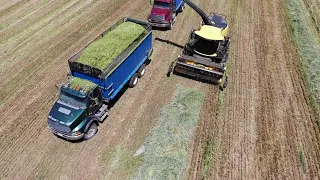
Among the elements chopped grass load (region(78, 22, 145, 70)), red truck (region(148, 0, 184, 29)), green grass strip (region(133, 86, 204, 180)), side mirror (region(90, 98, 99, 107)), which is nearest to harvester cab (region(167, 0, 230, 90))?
green grass strip (region(133, 86, 204, 180))

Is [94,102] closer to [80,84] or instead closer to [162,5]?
[80,84]

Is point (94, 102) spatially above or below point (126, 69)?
below

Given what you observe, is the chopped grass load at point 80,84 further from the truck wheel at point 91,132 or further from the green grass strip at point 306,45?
the green grass strip at point 306,45

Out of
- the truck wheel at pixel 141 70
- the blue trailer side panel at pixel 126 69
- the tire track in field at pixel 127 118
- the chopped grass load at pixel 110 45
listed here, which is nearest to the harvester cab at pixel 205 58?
the truck wheel at pixel 141 70

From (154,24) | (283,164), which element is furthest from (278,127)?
(154,24)

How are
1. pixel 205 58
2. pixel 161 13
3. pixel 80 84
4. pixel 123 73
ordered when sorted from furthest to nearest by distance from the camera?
pixel 161 13
pixel 205 58
pixel 123 73
pixel 80 84

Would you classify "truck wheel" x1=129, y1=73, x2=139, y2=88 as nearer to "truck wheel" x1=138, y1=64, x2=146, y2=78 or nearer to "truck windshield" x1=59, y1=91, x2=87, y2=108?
"truck wheel" x1=138, y1=64, x2=146, y2=78

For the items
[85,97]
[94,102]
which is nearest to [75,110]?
[85,97]
